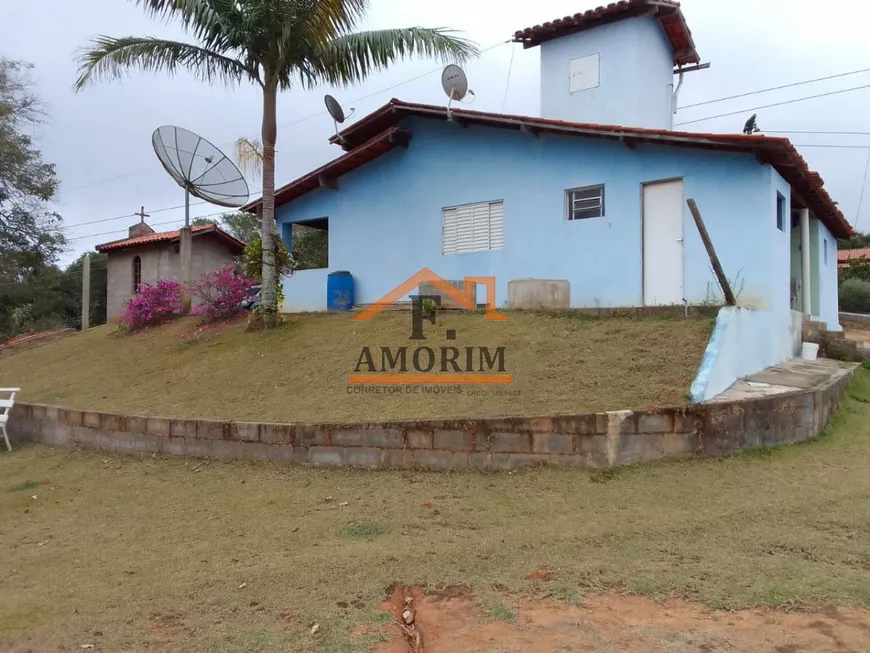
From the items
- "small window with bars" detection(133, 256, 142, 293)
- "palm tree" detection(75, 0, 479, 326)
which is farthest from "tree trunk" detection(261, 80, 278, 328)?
"small window with bars" detection(133, 256, 142, 293)

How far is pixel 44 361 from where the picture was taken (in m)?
11.7

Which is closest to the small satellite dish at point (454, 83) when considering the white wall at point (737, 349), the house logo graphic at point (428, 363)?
the house logo graphic at point (428, 363)

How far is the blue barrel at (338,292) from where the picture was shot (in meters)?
12.2

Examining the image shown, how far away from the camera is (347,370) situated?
7.60 meters

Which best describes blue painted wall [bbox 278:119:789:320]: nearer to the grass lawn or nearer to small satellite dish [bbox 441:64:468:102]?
small satellite dish [bbox 441:64:468:102]

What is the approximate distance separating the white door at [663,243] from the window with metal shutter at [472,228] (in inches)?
106

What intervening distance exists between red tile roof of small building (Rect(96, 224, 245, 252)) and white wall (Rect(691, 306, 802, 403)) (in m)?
15.9

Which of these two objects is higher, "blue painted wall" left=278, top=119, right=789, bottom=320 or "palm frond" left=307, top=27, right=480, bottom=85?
"palm frond" left=307, top=27, right=480, bottom=85

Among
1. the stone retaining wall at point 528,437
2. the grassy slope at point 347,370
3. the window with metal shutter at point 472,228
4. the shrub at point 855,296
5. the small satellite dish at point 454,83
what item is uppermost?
the small satellite dish at point 454,83

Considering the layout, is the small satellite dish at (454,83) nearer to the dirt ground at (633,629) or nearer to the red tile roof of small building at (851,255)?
the dirt ground at (633,629)

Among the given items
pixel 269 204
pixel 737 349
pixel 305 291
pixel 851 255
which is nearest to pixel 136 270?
pixel 305 291

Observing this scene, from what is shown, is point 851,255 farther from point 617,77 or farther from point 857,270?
point 617,77

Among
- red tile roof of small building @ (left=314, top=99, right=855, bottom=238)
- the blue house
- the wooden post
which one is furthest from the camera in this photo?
the blue house

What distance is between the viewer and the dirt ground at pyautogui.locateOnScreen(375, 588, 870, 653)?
272cm
